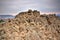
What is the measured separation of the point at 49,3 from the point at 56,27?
0.83 m

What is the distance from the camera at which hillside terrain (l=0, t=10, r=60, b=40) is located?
236 cm

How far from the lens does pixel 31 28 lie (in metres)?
2.61

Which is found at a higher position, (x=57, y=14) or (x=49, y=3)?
(x=49, y=3)

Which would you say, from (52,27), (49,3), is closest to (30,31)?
(52,27)

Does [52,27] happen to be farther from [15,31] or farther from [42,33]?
[15,31]

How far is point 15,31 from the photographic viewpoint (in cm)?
243

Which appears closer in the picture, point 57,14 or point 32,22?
point 32,22

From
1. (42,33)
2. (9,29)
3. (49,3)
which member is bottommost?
(42,33)

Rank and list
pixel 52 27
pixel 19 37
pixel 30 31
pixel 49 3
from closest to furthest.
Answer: pixel 19 37, pixel 30 31, pixel 52 27, pixel 49 3

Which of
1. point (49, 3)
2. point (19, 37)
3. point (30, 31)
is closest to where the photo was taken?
point (19, 37)

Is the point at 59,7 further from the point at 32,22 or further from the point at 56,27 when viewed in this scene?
the point at 32,22

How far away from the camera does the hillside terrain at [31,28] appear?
2.36m

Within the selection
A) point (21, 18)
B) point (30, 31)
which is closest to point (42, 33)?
point (30, 31)

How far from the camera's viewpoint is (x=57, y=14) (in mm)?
3631
